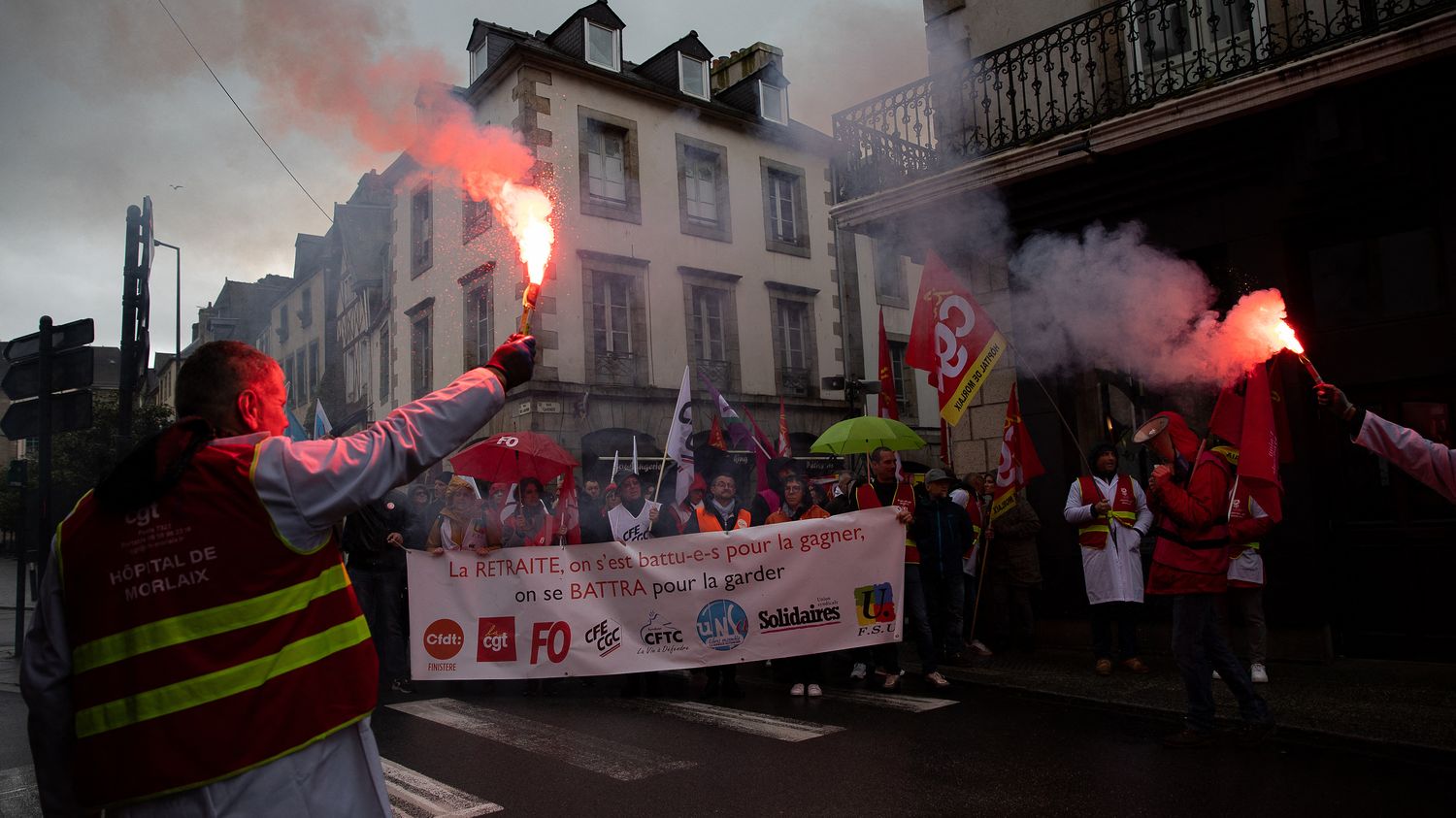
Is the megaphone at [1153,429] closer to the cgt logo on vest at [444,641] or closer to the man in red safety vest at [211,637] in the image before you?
the man in red safety vest at [211,637]

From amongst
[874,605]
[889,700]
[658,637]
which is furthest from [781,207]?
[889,700]

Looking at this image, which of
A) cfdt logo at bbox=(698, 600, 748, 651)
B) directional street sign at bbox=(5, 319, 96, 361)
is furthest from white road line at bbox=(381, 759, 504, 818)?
directional street sign at bbox=(5, 319, 96, 361)

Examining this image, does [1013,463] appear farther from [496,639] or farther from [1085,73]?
[496,639]

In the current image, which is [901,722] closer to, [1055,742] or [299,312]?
[1055,742]

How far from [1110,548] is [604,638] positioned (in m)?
4.35

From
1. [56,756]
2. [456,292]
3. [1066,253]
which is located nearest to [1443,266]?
[1066,253]

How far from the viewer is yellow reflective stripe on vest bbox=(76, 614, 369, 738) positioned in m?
2.10

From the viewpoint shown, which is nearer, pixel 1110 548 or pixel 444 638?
pixel 444 638

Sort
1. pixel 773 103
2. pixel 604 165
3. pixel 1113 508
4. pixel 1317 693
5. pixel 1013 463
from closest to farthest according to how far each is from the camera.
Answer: pixel 1317 693
pixel 1113 508
pixel 1013 463
pixel 604 165
pixel 773 103

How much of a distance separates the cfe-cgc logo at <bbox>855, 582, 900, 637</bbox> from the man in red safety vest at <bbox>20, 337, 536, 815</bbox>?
6020 millimetres

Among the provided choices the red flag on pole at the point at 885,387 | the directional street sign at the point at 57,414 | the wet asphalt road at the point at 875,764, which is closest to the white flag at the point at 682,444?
the red flag on pole at the point at 885,387

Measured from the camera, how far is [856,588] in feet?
26.2

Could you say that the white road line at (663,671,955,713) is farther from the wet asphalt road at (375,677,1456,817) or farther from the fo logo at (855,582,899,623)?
the fo logo at (855,582,899,623)

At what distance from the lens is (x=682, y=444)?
11711 mm
